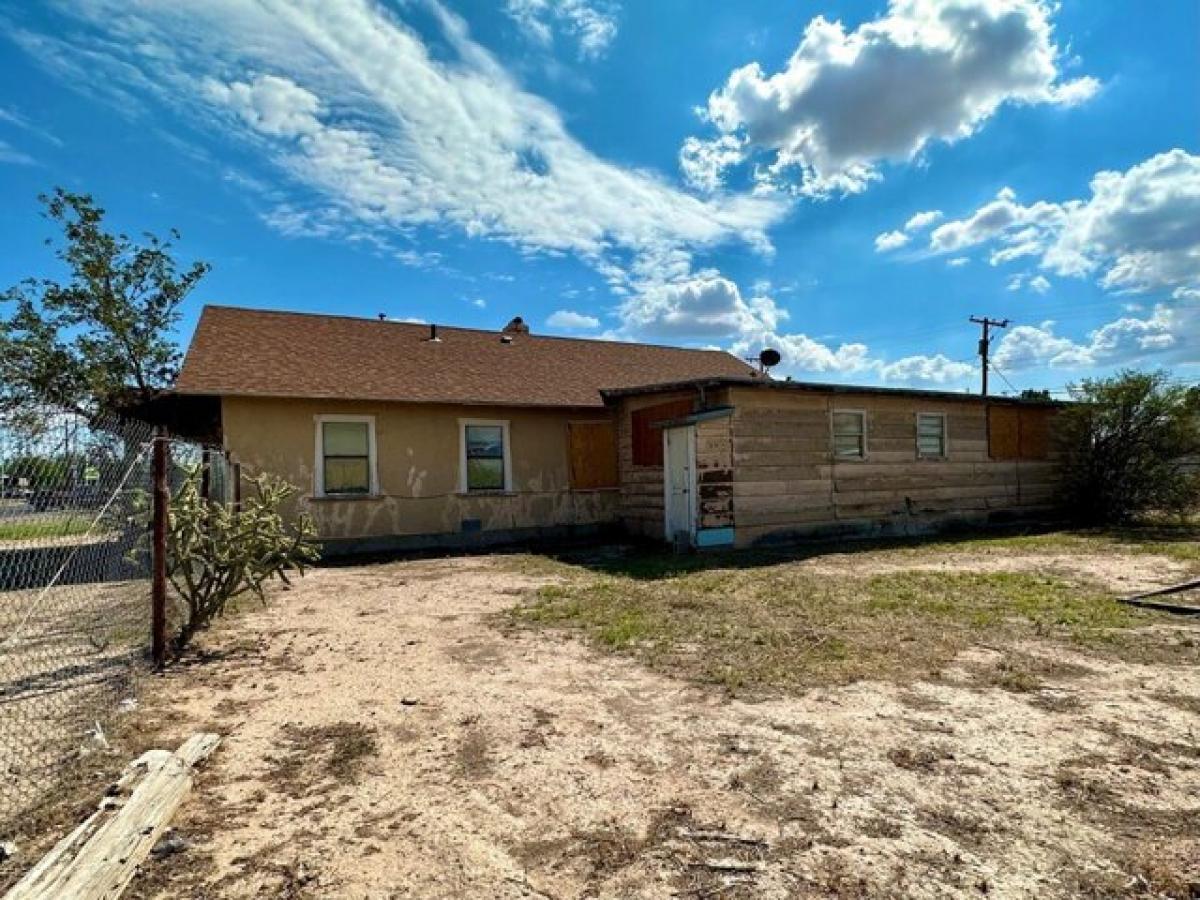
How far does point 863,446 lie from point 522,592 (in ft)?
27.9

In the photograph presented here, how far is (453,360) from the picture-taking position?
15.5 meters

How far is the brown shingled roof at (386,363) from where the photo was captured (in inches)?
480

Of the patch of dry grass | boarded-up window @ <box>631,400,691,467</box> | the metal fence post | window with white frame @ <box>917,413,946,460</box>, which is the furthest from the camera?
window with white frame @ <box>917,413,946,460</box>

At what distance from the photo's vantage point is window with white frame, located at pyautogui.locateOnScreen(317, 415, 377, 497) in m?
12.6

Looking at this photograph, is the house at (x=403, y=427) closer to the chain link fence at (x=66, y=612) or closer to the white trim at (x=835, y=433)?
the white trim at (x=835, y=433)

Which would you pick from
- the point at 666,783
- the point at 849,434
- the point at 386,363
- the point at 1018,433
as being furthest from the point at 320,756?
the point at 1018,433

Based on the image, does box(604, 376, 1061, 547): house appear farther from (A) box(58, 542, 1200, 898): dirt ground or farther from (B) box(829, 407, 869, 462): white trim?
(A) box(58, 542, 1200, 898): dirt ground

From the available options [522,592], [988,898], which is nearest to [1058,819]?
[988,898]

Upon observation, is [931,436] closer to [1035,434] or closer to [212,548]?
[1035,434]

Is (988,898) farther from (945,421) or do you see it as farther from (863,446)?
(945,421)

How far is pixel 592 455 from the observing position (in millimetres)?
15062

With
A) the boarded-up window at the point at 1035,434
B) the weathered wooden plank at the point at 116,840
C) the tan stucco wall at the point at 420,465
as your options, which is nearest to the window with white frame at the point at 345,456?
the tan stucco wall at the point at 420,465

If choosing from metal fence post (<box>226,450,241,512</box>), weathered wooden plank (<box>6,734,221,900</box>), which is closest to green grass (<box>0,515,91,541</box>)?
weathered wooden plank (<box>6,734,221,900</box>)

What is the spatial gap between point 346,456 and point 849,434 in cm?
970
